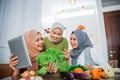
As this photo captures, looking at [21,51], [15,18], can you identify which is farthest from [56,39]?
[15,18]

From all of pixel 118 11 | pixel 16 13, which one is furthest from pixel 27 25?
pixel 118 11

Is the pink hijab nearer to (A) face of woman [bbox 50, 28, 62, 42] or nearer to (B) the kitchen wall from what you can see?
(A) face of woman [bbox 50, 28, 62, 42]

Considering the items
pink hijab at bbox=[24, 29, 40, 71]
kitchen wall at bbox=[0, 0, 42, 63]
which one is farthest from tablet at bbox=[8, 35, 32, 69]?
kitchen wall at bbox=[0, 0, 42, 63]

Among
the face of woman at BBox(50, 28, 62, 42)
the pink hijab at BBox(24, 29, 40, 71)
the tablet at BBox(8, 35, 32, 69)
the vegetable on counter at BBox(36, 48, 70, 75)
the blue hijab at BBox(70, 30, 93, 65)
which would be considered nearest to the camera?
the tablet at BBox(8, 35, 32, 69)

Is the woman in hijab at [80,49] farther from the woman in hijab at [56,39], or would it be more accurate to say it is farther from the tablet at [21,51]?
the tablet at [21,51]

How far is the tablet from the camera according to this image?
2.51 feet

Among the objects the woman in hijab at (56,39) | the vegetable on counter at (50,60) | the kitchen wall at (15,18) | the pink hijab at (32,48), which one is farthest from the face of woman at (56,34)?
the kitchen wall at (15,18)

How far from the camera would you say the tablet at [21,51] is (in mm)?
766

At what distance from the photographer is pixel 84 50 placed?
146 cm

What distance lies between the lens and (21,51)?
0.80m

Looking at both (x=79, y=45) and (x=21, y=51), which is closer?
(x=21, y=51)

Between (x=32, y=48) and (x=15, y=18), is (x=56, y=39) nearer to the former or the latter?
(x=32, y=48)

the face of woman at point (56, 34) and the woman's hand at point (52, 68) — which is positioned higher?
the face of woman at point (56, 34)

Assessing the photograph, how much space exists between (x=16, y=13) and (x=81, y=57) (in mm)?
1082
